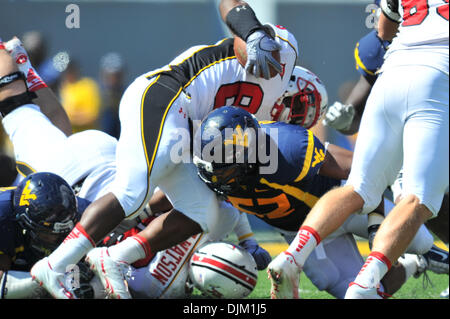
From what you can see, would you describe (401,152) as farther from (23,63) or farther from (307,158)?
(23,63)

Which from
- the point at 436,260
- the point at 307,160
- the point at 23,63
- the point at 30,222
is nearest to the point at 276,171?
the point at 307,160

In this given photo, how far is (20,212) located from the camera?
388 cm

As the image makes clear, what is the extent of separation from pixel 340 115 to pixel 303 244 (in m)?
2.08

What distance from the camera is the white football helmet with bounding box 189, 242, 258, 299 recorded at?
3928 mm

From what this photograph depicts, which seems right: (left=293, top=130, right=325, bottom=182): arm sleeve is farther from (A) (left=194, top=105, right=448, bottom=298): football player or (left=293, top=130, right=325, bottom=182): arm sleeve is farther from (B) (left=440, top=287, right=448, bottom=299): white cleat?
(B) (left=440, top=287, right=448, bottom=299): white cleat

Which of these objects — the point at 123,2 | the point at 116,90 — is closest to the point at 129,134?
the point at 116,90

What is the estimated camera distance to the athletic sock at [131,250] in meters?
3.89

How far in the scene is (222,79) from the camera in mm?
4078

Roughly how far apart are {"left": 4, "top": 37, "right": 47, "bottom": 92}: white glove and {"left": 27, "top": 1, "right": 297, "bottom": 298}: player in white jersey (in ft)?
4.05

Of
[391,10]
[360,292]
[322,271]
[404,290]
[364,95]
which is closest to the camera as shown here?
[360,292]

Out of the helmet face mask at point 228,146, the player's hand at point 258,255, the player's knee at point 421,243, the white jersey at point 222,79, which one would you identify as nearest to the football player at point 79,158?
the player's hand at point 258,255

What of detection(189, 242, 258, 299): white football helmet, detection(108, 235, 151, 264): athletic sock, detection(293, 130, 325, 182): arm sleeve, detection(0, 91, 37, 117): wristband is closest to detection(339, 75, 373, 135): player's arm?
detection(189, 242, 258, 299): white football helmet

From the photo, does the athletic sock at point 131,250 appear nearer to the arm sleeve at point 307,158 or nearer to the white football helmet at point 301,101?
the arm sleeve at point 307,158

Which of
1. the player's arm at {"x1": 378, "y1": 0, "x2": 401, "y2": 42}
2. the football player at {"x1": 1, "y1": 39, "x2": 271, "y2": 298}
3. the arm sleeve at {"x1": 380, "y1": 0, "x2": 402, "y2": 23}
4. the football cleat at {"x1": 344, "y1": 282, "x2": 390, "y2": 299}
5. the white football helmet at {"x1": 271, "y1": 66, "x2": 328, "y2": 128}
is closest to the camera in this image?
the football cleat at {"x1": 344, "y1": 282, "x2": 390, "y2": 299}
